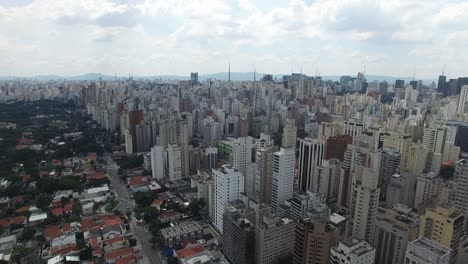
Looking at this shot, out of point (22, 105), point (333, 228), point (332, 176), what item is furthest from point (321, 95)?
point (22, 105)

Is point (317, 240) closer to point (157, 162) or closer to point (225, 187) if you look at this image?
point (225, 187)

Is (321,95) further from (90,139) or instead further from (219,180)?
(219,180)

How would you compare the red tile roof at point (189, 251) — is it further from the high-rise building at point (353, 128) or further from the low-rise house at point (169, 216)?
the high-rise building at point (353, 128)

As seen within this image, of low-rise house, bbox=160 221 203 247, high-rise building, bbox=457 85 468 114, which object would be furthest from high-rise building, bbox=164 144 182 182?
high-rise building, bbox=457 85 468 114

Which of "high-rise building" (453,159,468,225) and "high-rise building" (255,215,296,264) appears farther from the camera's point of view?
"high-rise building" (453,159,468,225)

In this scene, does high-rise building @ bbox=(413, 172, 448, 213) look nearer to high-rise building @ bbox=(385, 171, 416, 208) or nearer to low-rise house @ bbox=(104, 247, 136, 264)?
high-rise building @ bbox=(385, 171, 416, 208)

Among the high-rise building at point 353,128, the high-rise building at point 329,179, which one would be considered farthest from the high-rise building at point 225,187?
the high-rise building at point 353,128
